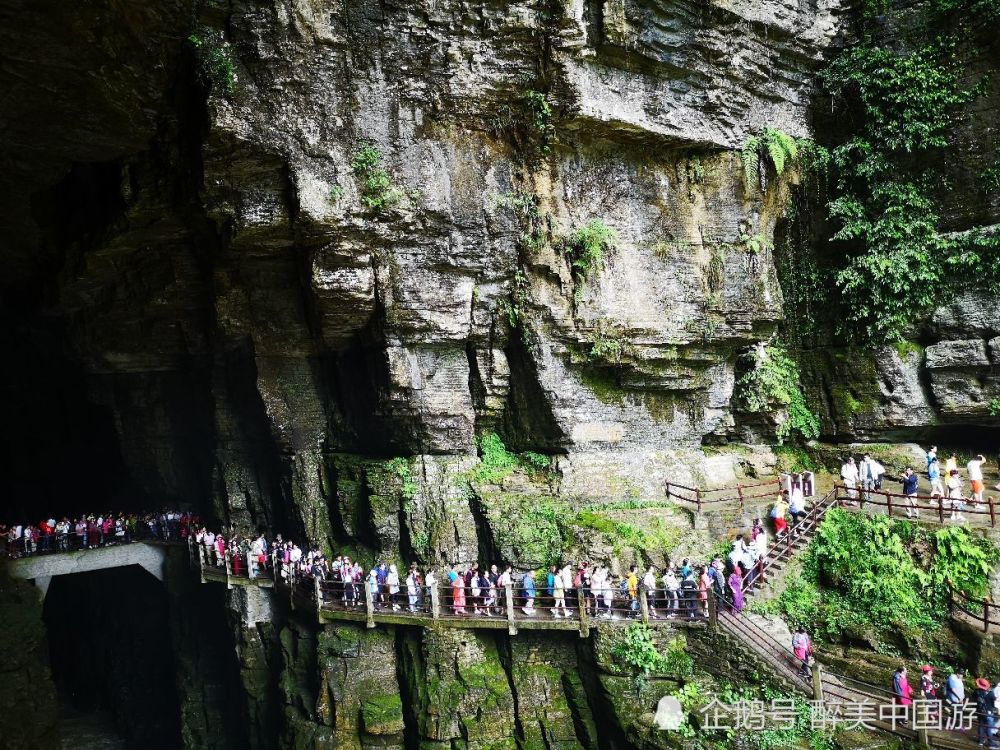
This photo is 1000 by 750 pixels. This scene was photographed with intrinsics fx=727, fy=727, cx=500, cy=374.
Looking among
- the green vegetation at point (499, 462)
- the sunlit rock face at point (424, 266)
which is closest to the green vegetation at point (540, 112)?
the sunlit rock face at point (424, 266)

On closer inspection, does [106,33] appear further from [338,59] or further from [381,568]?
[381,568]

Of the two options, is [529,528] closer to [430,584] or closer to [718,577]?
[430,584]

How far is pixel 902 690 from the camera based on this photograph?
40.1 feet

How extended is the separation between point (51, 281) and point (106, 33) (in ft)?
32.1

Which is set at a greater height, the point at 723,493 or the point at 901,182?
the point at 901,182

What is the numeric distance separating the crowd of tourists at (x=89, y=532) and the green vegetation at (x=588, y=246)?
1439 cm

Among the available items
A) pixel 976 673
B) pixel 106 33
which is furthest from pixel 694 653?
pixel 106 33

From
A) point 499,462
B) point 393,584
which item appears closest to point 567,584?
point 393,584

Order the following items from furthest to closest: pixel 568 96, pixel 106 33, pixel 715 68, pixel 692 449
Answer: pixel 692 449 → pixel 715 68 → pixel 568 96 → pixel 106 33

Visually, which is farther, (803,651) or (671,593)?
(671,593)

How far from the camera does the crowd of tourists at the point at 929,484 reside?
49.7 ft

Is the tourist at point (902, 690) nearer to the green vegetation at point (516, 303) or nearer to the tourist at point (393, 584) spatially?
the tourist at point (393, 584)

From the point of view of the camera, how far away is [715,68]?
17.5 metres

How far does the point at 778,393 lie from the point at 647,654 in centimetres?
862
